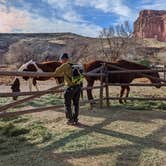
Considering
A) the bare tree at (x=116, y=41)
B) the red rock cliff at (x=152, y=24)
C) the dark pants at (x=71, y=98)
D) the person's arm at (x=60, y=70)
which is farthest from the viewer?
the red rock cliff at (x=152, y=24)

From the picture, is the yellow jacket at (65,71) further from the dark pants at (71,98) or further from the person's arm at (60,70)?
the dark pants at (71,98)

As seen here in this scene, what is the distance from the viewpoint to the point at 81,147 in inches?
274

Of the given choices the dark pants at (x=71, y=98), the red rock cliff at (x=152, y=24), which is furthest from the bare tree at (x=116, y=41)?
the red rock cliff at (x=152, y=24)

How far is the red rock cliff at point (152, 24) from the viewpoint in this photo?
502 ft

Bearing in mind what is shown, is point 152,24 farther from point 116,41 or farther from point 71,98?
point 71,98

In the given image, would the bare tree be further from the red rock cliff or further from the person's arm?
the red rock cliff

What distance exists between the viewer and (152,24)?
159 meters

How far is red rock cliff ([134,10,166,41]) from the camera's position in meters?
153

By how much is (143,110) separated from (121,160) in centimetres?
526

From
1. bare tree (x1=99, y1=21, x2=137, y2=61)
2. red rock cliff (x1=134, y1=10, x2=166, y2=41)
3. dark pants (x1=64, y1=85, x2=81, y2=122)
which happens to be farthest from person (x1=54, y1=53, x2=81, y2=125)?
red rock cliff (x1=134, y1=10, x2=166, y2=41)

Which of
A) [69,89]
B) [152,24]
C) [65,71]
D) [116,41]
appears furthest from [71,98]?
[152,24]

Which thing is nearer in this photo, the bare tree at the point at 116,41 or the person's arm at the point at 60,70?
the person's arm at the point at 60,70

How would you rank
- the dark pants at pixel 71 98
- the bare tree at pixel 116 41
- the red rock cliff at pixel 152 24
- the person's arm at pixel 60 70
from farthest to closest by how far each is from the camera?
the red rock cliff at pixel 152 24 < the bare tree at pixel 116 41 < the dark pants at pixel 71 98 < the person's arm at pixel 60 70

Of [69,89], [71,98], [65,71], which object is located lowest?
[71,98]
